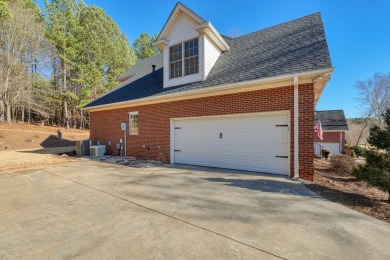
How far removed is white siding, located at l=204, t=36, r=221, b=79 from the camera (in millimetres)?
8827

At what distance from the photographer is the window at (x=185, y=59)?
905cm

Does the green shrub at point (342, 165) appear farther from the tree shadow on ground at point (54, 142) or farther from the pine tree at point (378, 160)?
the tree shadow on ground at point (54, 142)

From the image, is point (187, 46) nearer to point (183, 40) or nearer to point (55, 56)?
point (183, 40)

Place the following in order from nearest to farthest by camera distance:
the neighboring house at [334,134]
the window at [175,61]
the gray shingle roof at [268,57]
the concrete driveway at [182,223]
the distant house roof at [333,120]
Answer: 1. the concrete driveway at [182,223]
2. the gray shingle roof at [268,57]
3. the window at [175,61]
4. the neighboring house at [334,134]
5. the distant house roof at [333,120]

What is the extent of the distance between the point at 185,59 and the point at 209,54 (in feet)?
3.90

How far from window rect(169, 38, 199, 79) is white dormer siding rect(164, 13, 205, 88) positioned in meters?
0.18

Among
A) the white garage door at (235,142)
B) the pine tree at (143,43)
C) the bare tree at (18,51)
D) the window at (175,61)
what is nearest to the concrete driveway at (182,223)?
the white garage door at (235,142)

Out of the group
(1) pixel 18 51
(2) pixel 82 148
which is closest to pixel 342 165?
(2) pixel 82 148

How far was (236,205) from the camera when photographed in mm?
3924

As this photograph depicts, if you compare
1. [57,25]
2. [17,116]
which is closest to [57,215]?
[57,25]

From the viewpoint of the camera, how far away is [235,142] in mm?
7418

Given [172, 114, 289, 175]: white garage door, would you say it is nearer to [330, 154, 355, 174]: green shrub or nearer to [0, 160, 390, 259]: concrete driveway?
[0, 160, 390, 259]: concrete driveway

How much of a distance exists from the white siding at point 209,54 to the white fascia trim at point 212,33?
209mm

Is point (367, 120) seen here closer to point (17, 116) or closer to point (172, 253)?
point (172, 253)
